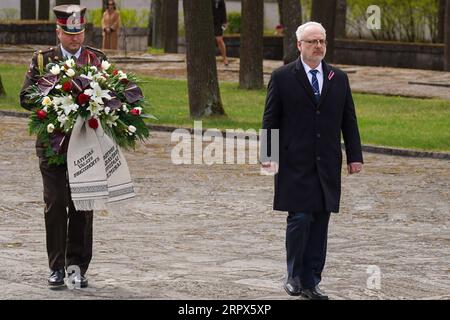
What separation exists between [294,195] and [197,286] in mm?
1031

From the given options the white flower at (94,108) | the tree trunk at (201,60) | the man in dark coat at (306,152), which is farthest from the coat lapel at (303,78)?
the tree trunk at (201,60)

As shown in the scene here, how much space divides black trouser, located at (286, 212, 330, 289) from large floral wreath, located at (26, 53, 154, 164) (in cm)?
137

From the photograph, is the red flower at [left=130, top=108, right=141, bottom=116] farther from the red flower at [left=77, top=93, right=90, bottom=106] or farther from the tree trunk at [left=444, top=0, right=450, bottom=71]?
the tree trunk at [left=444, top=0, right=450, bottom=71]

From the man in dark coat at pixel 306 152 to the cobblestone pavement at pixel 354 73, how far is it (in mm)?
18515

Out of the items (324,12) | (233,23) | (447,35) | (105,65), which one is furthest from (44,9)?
(105,65)

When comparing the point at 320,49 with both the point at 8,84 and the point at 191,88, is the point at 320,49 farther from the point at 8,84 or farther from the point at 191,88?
the point at 8,84

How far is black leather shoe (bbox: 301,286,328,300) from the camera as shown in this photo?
9.94 m

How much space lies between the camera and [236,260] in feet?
38.2

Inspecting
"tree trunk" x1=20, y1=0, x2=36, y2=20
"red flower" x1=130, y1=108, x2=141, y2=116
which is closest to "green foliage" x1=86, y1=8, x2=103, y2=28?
"tree trunk" x1=20, y1=0, x2=36, y2=20

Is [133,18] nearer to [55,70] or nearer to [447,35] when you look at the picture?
[447,35]

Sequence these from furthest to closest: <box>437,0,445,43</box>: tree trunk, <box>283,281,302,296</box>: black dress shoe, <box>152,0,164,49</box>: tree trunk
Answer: <box>152,0,164,49</box>: tree trunk < <box>437,0,445,43</box>: tree trunk < <box>283,281,302,296</box>: black dress shoe

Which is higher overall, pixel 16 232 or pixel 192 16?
pixel 192 16

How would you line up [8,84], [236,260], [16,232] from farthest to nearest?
[8,84] → [16,232] → [236,260]

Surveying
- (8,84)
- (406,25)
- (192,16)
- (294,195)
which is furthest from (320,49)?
(406,25)
